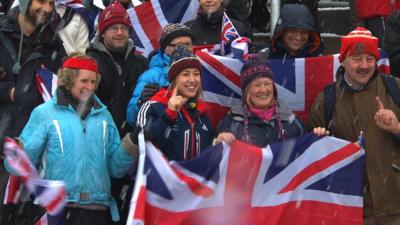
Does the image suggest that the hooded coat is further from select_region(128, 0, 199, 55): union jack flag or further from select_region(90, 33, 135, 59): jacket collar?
select_region(128, 0, 199, 55): union jack flag

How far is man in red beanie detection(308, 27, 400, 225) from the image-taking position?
5.53 meters

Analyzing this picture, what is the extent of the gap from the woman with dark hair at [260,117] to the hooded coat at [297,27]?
866 mm

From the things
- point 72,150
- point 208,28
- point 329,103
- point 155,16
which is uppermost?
point 155,16

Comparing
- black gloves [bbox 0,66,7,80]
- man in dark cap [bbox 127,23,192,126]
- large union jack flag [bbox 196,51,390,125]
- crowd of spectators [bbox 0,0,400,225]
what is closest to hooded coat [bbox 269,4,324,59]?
large union jack flag [bbox 196,51,390,125]

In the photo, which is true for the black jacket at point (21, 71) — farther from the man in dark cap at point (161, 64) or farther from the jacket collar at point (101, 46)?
the man in dark cap at point (161, 64)

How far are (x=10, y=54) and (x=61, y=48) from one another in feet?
1.65

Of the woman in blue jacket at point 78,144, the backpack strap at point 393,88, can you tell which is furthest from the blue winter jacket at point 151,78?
the backpack strap at point 393,88

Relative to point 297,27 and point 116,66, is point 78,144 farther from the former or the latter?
point 297,27

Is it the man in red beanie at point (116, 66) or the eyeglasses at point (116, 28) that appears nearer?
the man in red beanie at point (116, 66)

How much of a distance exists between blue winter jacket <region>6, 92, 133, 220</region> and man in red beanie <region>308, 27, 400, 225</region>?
1.48m

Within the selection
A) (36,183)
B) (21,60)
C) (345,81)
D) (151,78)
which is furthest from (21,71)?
(345,81)

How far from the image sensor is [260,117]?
565 cm

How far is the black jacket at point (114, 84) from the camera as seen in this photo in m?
6.38

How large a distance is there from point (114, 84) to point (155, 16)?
203cm
